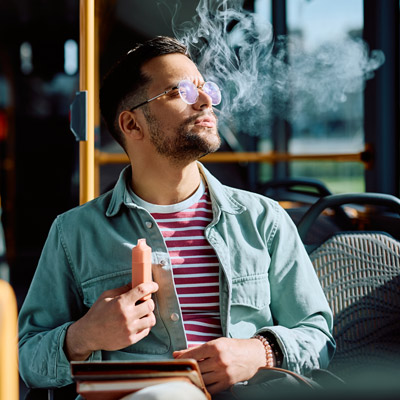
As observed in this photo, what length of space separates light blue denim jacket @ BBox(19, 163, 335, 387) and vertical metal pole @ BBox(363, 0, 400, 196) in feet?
4.89

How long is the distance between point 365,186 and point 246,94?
50.3 inches

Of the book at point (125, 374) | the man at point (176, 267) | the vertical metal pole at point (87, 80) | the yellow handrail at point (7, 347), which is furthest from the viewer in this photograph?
the vertical metal pole at point (87, 80)

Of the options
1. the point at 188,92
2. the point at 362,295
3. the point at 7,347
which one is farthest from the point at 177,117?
the point at 7,347

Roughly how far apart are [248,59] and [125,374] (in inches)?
54.5

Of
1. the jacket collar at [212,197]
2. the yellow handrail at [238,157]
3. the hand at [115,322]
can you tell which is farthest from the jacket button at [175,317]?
the yellow handrail at [238,157]

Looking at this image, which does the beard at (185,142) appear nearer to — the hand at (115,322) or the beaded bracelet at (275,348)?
the hand at (115,322)

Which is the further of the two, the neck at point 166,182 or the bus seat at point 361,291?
the bus seat at point 361,291

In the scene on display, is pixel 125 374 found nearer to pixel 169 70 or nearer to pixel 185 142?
pixel 185 142

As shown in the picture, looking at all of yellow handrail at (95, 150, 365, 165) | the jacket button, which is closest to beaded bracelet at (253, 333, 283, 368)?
the jacket button

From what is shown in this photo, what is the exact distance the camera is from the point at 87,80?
1.80 meters

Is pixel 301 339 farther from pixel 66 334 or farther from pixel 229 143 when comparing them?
pixel 229 143

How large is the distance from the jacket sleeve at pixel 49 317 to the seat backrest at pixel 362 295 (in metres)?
0.85

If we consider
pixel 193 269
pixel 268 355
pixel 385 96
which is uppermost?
pixel 385 96

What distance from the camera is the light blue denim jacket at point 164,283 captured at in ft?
4.68
